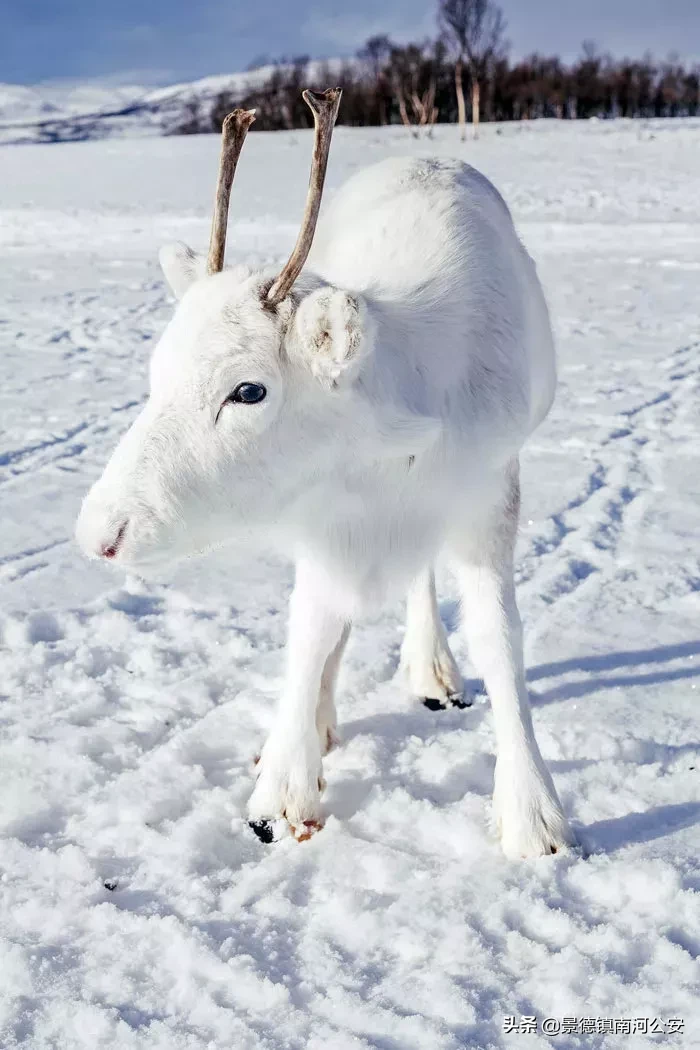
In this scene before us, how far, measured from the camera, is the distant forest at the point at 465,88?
46066 millimetres

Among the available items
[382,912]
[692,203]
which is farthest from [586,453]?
[692,203]

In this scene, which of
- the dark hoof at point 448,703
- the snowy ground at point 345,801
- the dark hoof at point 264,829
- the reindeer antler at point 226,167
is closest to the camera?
the snowy ground at point 345,801

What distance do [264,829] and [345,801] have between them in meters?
0.27

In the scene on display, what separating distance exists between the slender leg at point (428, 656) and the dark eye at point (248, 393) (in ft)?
4.51

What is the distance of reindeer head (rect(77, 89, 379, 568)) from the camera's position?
2059 mm

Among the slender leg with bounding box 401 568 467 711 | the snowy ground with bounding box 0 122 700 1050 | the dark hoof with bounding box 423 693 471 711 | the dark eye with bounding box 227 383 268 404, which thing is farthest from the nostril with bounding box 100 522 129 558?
the dark hoof with bounding box 423 693 471 711

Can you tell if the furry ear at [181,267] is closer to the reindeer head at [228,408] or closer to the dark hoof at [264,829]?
the reindeer head at [228,408]

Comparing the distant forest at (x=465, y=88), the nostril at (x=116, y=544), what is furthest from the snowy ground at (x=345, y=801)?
the distant forest at (x=465, y=88)

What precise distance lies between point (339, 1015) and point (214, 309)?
5.01 feet

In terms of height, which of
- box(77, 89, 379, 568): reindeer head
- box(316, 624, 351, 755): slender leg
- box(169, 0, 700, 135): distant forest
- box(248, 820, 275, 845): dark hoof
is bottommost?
box(248, 820, 275, 845): dark hoof

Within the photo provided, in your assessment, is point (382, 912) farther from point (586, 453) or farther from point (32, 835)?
point (586, 453)

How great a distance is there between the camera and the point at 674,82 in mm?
60094

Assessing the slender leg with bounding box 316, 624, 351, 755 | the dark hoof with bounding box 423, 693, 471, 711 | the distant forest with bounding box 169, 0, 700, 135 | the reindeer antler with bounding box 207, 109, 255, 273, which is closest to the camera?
the reindeer antler with bounding box 207, 109, 255, 273

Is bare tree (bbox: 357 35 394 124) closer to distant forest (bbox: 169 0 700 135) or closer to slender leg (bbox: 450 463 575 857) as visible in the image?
distant forest (bbox: 169 0 700 135)
